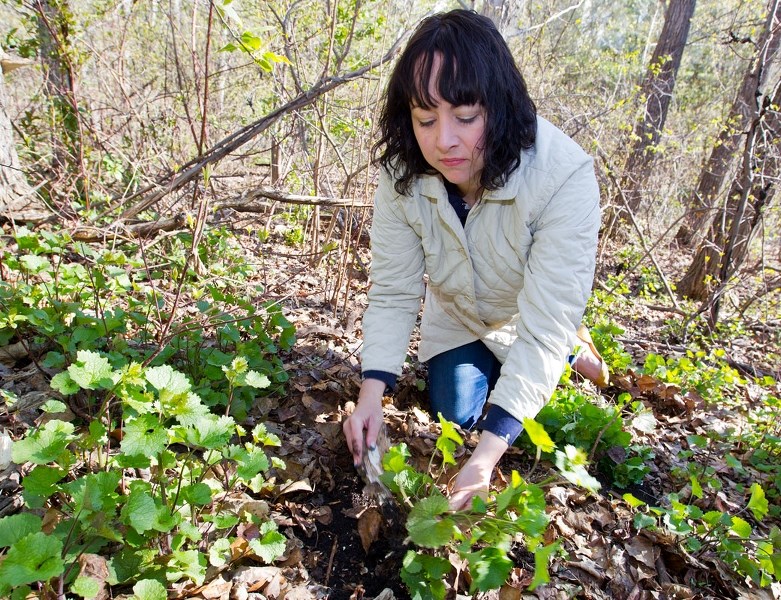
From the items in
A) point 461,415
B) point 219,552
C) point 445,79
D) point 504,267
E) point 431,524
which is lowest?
point 461,415

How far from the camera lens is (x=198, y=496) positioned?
128 centimetres

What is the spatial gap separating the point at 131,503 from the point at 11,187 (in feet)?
10.2

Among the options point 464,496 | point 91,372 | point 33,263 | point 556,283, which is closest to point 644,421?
point 556,283

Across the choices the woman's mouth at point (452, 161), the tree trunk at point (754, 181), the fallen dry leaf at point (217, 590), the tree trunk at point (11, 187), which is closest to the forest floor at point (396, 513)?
the fallen dry leaf at point (217, 590)

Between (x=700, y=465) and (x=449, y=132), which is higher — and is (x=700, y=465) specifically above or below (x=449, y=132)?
below

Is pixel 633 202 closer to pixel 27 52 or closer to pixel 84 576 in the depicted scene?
pixel 27 52

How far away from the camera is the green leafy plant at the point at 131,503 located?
1.17m

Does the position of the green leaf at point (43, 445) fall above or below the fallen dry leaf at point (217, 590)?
above

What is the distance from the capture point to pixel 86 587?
1.11m

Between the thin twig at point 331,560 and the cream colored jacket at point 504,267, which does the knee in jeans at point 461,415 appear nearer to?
the cream colored jacket at point 504,267

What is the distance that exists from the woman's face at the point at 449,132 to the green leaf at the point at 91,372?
121 centimetres

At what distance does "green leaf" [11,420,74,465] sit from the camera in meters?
1.21

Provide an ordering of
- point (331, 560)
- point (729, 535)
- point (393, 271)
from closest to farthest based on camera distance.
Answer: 1. point (331, 560)
2. point (729, 535)
3. point (393, 271)

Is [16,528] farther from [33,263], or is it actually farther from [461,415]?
[461,415]
